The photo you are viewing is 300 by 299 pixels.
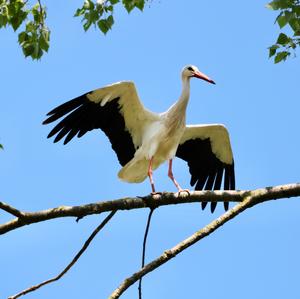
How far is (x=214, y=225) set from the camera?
4176mm

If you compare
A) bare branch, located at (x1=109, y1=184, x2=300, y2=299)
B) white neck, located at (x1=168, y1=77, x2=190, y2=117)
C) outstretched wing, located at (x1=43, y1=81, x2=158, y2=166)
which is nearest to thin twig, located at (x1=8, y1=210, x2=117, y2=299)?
bare branch, located at (x1=109, y1=184, x2=300, y2=299)

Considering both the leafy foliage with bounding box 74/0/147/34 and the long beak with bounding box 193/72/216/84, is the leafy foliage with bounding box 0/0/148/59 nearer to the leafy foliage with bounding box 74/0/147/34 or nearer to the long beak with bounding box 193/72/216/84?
the leafy foliage with bounding box 74/0/147/34

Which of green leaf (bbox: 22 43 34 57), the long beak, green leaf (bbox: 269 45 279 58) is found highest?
the long beak

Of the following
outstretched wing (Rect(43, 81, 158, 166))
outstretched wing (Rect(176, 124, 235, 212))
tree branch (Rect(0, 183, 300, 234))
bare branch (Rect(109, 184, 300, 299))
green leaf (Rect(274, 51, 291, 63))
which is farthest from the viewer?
outstretched wing (Rect(176, 124, 235, 212))

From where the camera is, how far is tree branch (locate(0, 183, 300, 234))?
4.25 metres

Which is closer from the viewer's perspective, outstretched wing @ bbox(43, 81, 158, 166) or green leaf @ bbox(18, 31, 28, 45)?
green leaf @ bbox(18, 31, 28, 45)

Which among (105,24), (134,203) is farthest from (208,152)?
(134,203)

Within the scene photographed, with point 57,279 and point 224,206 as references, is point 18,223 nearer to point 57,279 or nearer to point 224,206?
point 57,279

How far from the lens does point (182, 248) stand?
13.4 ft

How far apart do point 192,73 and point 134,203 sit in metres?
3.61

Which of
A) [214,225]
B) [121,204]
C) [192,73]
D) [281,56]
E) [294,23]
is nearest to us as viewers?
[214,225]

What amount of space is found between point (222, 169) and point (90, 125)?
1786mm

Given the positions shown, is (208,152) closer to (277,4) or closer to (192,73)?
(192,73)

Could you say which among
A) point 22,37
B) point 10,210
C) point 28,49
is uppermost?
point 22,37
